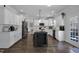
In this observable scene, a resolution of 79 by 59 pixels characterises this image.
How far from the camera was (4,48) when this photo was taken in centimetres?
550

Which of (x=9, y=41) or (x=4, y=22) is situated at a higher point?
(x=4, y=22)

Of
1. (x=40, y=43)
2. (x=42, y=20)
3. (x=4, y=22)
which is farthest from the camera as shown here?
(x=42, y=20)
